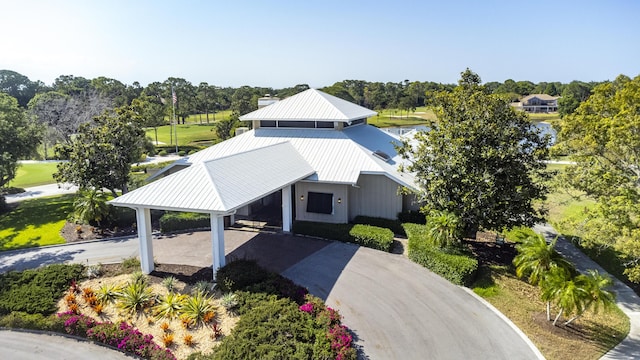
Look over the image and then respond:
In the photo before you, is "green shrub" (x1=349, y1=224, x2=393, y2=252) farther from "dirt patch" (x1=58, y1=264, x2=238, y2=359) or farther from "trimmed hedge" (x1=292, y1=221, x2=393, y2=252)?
"dirt patch" (x1=58, y1=264, x2=238, y2=359)

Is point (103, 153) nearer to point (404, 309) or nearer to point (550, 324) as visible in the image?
point (404, 309)

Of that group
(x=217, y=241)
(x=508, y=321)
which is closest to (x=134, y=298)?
(x=217, y=241)

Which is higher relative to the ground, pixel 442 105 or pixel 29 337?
pixel 442 105

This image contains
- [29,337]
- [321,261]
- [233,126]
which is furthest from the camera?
[233,126]

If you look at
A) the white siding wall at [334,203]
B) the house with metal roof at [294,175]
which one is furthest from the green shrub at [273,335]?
the white siding wall at [334,203]

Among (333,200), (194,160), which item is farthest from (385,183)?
(194,160)

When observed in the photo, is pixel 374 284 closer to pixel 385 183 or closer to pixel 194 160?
pixel 385 183

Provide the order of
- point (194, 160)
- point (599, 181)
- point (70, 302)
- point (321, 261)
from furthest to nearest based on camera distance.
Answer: point (194, 160)
point (321, 261)
point (599, 181)
point (70, 302)

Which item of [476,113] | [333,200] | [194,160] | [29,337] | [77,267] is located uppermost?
[476,113]
